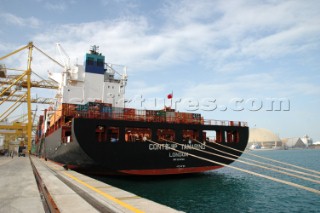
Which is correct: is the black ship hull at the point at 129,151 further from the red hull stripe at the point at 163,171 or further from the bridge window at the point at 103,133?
the bridge window at the point at 103,133

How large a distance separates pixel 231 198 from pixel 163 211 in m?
10.4

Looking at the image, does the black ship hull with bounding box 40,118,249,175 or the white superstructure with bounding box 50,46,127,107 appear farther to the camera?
the white superstructure with bounding box 50,46,127,107

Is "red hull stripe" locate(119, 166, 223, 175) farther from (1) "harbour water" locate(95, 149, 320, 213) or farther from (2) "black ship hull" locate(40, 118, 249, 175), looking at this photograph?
(1) "harbour water" locate(95, 149, 320, 213)

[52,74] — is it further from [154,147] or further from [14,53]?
[154,147]

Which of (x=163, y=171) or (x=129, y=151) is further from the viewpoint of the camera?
(x=163, y=171)

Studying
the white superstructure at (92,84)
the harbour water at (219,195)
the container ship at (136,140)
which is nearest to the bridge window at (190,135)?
the container ship at (136,140)

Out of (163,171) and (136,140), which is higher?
(136,140)

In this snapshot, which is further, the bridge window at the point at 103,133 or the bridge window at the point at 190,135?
the bridge window at the point at 190,135

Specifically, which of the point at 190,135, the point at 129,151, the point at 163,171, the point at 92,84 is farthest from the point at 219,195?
the point at 92,84

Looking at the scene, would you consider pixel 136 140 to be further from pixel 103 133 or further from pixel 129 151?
pixel 103 133

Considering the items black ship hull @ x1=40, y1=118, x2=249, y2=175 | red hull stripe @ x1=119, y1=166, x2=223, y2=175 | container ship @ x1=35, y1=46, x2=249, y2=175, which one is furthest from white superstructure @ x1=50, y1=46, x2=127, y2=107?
red hull stripe @ x1=119, y1=166, x2=223, y2=175

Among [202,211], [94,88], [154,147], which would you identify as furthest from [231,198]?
[94,88]

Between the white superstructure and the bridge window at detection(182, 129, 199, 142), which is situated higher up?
the white superstructure

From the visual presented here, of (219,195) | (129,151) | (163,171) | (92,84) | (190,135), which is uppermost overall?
(92,84)
